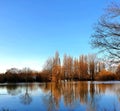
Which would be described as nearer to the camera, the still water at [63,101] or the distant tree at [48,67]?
the still water at [63,101]

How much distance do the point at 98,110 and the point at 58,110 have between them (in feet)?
6.95

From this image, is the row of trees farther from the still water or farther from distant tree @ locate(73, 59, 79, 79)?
the still water

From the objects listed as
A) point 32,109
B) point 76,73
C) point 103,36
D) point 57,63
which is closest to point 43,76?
point 57,63

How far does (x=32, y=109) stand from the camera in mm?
12273

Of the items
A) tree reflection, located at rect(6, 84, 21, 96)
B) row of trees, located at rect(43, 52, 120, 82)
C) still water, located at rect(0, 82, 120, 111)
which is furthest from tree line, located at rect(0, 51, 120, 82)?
still water, located at rect(0, 82, 120, 111)

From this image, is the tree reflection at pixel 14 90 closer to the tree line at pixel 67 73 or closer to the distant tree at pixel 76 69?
the tree line at pixel 67 73

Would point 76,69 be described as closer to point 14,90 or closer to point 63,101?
point 14,90

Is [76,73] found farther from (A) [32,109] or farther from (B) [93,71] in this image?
(A) [32,109]

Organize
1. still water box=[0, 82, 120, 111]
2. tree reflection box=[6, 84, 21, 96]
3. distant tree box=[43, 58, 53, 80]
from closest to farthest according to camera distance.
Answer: still water box=[0, 82, 120, 111] → tree reflection box=[6, 84, 21, 96] → distant tree box=[43, 58, 53, 80]

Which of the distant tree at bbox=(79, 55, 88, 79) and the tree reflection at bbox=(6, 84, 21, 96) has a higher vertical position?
the distant tree at bbox=(79, 55, 88, 79)

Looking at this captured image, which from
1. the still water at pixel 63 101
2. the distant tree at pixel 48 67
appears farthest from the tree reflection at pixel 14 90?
the distant tree at pixel 48 67

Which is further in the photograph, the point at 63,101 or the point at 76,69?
the point at 76,69

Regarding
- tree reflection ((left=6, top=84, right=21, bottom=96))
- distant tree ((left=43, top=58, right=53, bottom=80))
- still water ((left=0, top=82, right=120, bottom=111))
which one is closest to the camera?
still water ((left=0, top=82, right=120, bottom=111))

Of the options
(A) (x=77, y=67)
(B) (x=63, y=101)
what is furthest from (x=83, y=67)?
(B) (x=63, y=101)
